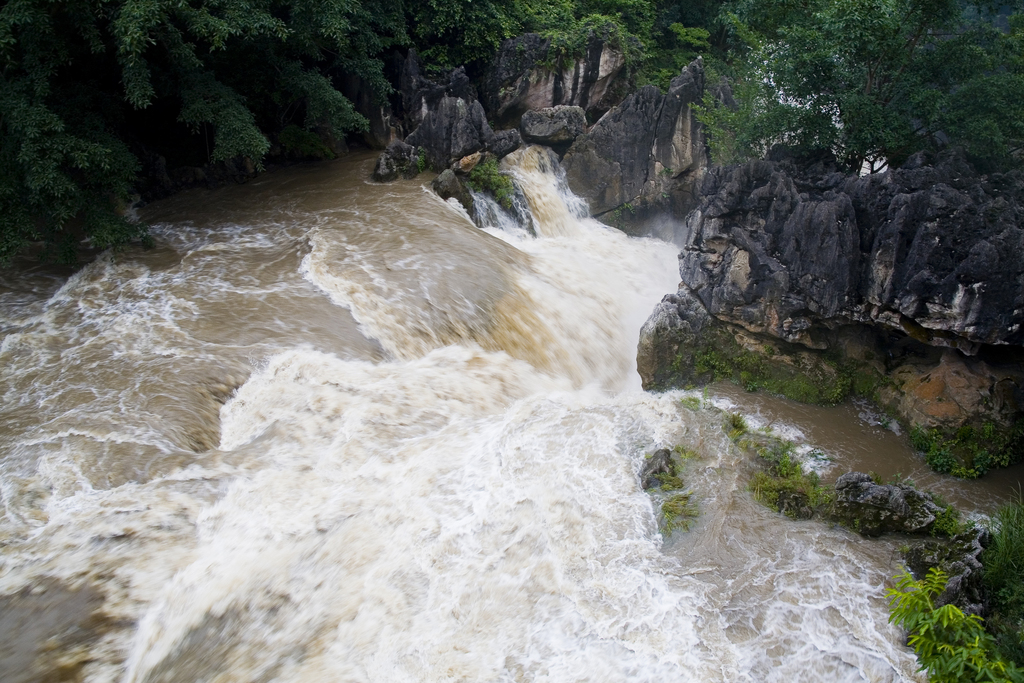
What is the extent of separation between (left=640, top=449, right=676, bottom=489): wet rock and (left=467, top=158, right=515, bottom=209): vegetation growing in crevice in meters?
9.83

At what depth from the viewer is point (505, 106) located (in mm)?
20172

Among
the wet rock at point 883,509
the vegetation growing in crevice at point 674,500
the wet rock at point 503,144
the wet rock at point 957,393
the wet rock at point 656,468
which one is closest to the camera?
the wet rock at point 883,509

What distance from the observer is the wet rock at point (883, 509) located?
7332 millimetres

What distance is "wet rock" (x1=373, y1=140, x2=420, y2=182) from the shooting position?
16.6 m

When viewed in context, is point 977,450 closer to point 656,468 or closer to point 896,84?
point 656,468

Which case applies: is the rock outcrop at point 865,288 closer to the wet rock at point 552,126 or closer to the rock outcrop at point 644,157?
the rock outcrop at point 644,157

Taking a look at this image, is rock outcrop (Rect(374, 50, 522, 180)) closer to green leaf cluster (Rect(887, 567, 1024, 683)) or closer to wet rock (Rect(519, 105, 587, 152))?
wet rock (Rect(519, 105, 587, 152))

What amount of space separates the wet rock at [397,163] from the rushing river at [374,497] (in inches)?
179

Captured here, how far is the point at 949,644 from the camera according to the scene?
193 inches

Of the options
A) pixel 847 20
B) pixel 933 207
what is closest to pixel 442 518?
pixel 933 207

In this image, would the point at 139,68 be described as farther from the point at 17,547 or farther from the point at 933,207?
the point at 933,207

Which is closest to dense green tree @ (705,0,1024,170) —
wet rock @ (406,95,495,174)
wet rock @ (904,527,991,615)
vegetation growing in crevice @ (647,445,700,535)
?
wet rock @ (406,95,495,174)

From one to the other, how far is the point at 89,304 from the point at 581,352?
28.1 ft

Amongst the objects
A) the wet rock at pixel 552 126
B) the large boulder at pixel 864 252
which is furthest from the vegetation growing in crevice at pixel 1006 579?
the wet rock at pixel 552 126
